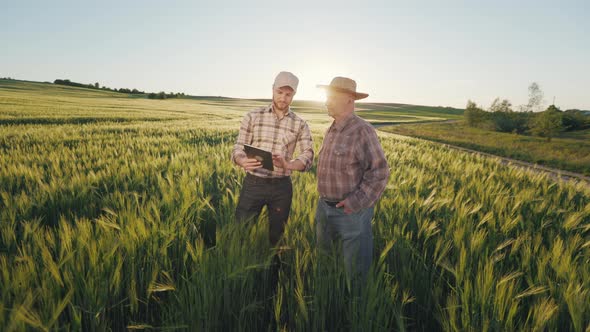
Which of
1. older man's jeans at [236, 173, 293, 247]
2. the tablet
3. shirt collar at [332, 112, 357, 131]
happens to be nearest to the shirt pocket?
shirt collar at [332, 112, 357, 131]

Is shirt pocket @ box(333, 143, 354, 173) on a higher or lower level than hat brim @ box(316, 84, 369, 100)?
lower

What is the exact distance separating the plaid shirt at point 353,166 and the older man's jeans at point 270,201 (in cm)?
→ 52

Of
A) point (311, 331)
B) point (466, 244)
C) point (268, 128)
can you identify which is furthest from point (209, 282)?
point (466, 244)

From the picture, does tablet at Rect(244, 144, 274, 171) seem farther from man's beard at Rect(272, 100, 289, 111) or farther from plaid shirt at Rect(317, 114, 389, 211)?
man's beard at Rect(272, 100, 289, 111)

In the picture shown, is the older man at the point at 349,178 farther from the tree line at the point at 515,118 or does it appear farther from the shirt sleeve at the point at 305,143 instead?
the tree line at the point at 515,118

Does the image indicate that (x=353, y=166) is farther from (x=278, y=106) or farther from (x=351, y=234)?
(x=278, y=106)

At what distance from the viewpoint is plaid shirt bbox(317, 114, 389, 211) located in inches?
77.5

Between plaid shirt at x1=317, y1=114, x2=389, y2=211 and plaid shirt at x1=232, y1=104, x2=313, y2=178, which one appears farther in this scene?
plaid shirt at x1=232, y1=104, x2=313, y2=178

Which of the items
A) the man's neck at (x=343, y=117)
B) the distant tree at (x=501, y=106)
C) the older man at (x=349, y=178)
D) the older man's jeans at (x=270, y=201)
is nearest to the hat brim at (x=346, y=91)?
the older man at (x=349, y=178)

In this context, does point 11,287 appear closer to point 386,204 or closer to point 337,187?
point 337,187

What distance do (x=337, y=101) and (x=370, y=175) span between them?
58cm

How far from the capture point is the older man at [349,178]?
6.49 feet

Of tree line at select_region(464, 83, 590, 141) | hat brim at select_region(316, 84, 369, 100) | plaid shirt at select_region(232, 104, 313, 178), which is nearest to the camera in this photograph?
hat brim at select_region(316, 84, 369, 100)

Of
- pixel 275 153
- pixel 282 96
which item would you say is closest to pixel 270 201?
pixel 275 153
